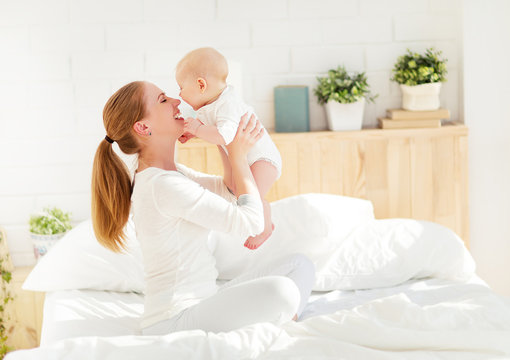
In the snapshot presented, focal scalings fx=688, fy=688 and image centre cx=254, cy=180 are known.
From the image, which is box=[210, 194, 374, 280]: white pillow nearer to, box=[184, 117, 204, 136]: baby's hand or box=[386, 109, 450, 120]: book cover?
box=[386, 109, 450, 120]: book cover

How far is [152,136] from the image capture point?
1.96m

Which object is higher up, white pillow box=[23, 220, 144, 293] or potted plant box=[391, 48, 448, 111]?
potted plant box=[391, 48, 448, 111]

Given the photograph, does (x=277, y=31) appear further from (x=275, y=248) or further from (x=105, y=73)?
(x=275, y=248)

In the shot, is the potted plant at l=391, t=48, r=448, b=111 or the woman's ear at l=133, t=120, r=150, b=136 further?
the potted plant at l=391, t=48, r=448, b=111

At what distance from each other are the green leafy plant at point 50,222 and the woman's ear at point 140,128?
1284mm

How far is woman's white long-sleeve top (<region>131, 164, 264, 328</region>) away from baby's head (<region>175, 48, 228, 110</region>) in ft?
0.75

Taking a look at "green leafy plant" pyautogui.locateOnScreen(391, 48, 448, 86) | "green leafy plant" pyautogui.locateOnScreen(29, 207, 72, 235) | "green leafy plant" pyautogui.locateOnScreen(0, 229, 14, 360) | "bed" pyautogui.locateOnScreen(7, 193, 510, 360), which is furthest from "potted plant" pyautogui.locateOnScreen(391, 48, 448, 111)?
"green leafy plant" pyautogui.locateOnScreen(0, 229, 14, 360)

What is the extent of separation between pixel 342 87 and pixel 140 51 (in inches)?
36.6

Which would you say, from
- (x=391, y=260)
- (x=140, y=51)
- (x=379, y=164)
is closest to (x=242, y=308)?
(x=391, y=260)

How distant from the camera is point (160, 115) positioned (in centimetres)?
195

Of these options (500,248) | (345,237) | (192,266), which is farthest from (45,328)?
(500,248)

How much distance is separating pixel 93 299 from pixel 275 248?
69 centimetres

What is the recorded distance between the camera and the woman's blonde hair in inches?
75.5

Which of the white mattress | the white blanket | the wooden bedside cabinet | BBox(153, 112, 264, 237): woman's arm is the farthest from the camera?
the wooden bedside cabinet
